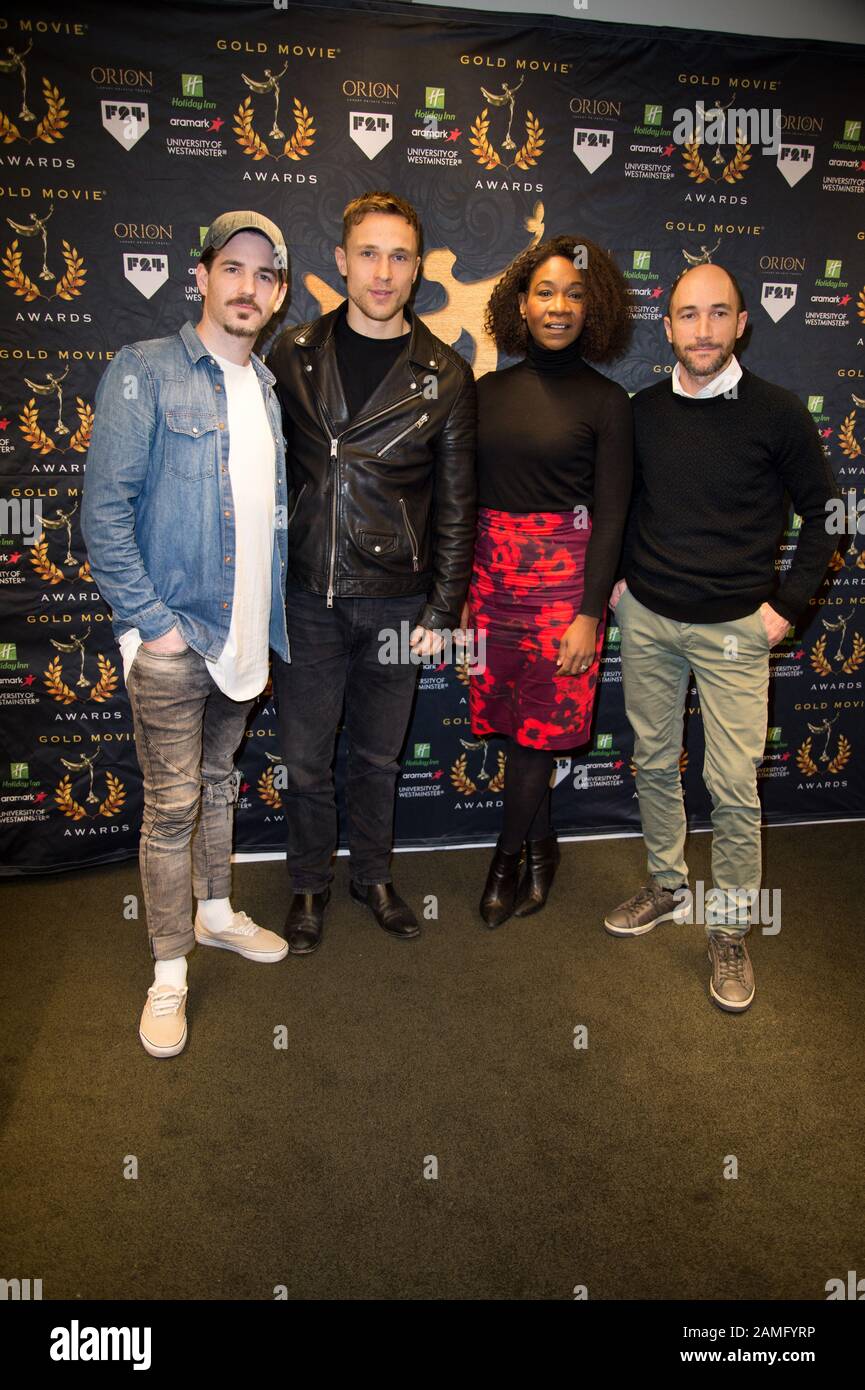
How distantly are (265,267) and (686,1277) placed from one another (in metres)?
2.20

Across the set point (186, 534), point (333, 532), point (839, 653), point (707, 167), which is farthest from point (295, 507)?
point (839, 653)

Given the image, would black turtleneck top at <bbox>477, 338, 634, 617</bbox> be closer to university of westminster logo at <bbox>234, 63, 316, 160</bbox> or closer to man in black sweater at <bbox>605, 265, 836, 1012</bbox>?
man in black sweater at <bbox>605, 265, 836, 1012</bbox>

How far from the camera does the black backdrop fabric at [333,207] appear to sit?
2.57m

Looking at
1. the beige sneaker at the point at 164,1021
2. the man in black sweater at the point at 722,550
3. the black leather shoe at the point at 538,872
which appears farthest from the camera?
the black leather shoe at the point at 538,872

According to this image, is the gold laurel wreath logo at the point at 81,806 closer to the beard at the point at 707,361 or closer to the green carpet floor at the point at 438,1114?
the green carpet floor at the point at 438,1114

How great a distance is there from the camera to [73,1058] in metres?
2.14

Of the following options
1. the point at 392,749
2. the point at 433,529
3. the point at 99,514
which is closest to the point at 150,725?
the point at 99,514

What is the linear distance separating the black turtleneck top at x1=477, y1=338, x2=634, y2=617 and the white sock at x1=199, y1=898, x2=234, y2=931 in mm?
1306

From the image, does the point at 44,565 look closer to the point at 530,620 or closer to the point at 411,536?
the point at 411,536

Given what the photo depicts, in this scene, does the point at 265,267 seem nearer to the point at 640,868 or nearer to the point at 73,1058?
the point at 73,1058

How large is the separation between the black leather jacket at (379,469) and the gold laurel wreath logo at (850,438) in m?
1.64

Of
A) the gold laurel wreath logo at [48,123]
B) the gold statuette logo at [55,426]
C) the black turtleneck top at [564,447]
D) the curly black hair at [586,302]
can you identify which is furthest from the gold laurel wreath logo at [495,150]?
the gold statuette logo at [55,426]

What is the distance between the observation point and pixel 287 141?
2.64 meters
